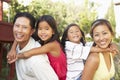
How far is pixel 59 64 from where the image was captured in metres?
3.24

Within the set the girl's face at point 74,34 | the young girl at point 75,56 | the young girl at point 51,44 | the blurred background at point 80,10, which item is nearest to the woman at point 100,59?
the young girl at point 75,56

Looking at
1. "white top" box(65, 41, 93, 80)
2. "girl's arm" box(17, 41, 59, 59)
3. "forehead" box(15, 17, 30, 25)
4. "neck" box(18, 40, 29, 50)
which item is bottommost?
"white top" box(65, 41, 93, 80)

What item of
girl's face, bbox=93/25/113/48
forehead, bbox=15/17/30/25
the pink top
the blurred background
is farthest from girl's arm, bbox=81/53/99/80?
the blurred background

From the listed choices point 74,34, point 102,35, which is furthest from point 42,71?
point 74,34

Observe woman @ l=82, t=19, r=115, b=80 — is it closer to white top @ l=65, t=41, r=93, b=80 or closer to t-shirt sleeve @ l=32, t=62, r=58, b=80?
t-shirt sleeve @ l=32, t=62, r=58, b=80

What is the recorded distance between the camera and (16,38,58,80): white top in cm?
294

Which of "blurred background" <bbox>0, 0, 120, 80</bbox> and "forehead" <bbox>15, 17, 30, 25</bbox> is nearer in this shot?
"forehead" <bbox>15, 17, 30, 25</bbox>

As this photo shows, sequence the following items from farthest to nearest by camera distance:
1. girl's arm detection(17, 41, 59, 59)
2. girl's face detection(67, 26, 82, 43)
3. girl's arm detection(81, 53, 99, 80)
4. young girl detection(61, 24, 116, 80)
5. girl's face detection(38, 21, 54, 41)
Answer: girl's face detection(67, 26, 82, 43), young girl detection(61, 24, 116, 80), girl's face detection(38, 21, 54, 41), girl's arm detection(17, 41, 59, 59), girl's arm detection(81, 53, 99, 80)

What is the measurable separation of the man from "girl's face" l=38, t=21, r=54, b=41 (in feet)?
0.41

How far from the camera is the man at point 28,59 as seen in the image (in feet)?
9.70

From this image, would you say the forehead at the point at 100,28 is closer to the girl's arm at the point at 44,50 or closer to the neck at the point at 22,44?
the girl's arm at the point at 44,50

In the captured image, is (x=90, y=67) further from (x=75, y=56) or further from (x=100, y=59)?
(x=75, y=56)

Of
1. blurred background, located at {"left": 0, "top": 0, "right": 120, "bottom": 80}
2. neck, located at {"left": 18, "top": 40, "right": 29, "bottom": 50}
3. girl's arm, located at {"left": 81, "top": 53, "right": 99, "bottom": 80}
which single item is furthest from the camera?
blurred background, located at {"left": 0, "top": 0, "right": 120, "bottom": 80}

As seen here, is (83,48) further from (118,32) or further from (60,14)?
(60,14)
